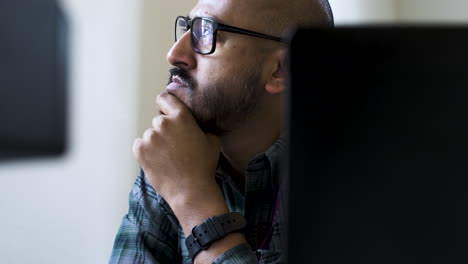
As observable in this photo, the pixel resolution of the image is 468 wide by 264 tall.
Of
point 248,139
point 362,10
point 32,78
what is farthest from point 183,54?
point 362,10

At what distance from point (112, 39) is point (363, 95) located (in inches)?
61.7

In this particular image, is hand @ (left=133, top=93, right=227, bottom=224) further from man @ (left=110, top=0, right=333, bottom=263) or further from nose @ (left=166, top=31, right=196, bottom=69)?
nose @ (left=166, top=31, right=196, bottom=69)

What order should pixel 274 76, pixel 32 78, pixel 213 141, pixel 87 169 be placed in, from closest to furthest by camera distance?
pixel 32 78 < pixel 213 141 < pixel 274 76 < pixel 87 169

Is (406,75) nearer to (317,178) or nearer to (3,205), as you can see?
(317,178)

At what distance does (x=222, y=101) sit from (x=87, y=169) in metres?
0.70

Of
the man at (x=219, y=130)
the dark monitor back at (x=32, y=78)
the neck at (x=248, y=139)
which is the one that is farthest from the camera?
the neck at (x=248, y=139)

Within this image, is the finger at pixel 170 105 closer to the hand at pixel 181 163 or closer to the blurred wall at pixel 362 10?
the hand at pixel 181 163

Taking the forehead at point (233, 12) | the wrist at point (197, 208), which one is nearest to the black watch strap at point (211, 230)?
the wrist at point (197, 208)

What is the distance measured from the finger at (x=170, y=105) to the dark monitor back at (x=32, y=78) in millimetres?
743

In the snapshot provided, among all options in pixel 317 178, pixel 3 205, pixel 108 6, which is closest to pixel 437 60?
pixel 317 178

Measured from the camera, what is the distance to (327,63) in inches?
14.0

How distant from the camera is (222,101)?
1.22m

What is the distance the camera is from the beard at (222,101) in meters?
1.18

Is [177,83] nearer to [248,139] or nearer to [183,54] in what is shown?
[183,54]
